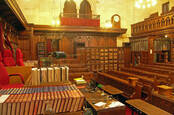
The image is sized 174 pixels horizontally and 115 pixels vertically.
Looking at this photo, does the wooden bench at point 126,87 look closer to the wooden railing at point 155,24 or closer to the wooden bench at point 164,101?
the wooden bench at point 164,101

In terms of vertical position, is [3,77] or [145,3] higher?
[145,3]

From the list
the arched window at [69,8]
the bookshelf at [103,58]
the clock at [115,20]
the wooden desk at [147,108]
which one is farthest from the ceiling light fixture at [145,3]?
the wooden desk at [147,108]

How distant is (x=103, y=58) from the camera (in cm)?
952

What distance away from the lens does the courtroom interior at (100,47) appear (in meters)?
3.79

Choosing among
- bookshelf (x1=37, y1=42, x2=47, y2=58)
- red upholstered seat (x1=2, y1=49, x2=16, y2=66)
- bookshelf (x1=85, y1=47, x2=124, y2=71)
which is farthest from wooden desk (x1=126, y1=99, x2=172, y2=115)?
bookshelf (x1=37, y1=42, x2=47, y2=58)

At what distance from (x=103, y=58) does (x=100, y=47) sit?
2.57ft

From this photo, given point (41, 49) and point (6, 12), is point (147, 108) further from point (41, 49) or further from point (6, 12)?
point (41, 49)

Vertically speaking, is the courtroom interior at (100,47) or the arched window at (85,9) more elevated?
the arched window at (85,9)

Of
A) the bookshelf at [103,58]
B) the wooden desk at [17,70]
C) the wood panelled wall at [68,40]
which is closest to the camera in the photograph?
the wooden desk at [17,70]

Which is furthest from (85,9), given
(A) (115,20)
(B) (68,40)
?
(B) (68,40)

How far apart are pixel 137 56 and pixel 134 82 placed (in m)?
6.21

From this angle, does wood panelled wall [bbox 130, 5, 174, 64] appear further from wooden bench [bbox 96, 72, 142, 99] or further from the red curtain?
wooden bench [bbox 96, 72, 142, 99]

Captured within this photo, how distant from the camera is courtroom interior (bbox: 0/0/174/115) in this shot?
12.4ft

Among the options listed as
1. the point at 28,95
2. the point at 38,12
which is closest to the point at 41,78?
the point at 28,95
